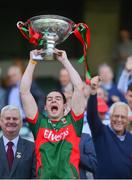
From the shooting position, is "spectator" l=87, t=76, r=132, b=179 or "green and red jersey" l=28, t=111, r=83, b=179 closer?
"green and red jersey" l=28, t=111, r=83, b=179

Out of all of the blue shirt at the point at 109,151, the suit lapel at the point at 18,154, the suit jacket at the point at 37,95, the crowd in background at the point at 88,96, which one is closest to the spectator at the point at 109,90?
the crowd in background at the point at 88,96

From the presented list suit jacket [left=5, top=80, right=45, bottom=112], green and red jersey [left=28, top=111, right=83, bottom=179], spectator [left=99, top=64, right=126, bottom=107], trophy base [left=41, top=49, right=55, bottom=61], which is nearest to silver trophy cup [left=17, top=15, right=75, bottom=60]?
trophy base [left=41, top=49, right=55, bottom=61]

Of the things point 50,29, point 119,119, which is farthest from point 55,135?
point 119,119

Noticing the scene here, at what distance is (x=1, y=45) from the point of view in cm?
1482

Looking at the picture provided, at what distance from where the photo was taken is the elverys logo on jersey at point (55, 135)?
6.54 metres

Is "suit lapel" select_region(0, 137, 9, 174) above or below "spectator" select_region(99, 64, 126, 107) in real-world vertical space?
below

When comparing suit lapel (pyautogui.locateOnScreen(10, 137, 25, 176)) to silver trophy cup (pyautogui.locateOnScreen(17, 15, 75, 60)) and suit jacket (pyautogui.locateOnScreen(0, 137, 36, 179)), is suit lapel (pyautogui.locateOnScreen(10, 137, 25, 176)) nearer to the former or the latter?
suit jacket (pyautogui.locateOnScreen(0, 137, 36, 179))

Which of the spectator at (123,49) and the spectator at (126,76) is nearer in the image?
the spectator at (126,76)

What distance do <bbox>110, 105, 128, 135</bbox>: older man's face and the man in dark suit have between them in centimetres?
95

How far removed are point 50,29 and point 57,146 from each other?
1.08 m

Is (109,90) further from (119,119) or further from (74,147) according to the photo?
(74,147)

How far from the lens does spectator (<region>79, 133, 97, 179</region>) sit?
712cm

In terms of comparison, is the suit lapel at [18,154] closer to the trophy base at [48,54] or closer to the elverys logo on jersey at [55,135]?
the elverys logo on jersey at [55,135]

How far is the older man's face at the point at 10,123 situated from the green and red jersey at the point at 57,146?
0.41 metres
